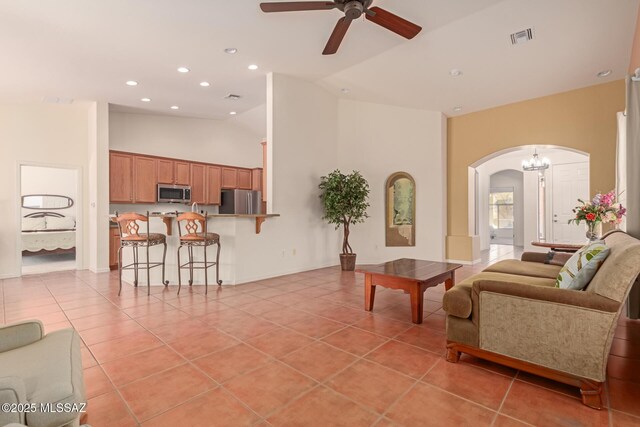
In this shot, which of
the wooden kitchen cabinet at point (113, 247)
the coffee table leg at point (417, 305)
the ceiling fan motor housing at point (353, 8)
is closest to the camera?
the ceiling fan motor housing at point (353, 8)

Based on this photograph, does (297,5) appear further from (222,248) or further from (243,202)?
(243,202)

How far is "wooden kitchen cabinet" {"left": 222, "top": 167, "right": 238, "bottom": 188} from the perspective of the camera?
7.77 metres

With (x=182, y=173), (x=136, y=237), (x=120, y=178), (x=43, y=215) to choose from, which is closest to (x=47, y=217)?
(x=43, y=215)

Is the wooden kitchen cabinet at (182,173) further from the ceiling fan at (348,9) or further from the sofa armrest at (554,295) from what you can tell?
the sofa armrest at (554,295)

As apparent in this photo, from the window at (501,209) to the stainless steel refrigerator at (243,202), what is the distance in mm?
8851

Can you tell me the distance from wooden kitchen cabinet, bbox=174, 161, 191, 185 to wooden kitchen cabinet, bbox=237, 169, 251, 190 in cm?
131

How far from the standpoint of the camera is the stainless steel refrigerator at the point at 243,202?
7258 mm

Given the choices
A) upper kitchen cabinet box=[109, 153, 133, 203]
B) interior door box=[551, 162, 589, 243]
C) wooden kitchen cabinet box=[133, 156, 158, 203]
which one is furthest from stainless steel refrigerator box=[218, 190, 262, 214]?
interior door box=[551, 162, 589, 243]

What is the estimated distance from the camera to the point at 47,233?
23.0ft

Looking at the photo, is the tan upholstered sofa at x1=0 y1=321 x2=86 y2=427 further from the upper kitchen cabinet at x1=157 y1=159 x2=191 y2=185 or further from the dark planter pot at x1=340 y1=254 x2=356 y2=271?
the upper kitchen cabinet at x1=157 y1=159 x2=191 y2=185

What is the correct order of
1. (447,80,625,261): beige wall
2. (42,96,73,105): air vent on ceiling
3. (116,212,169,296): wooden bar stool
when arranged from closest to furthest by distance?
1. (116,212,169,296): wooden bar stool
2. (447,80,625,261): beige wall
3. (42,96,73,105): air vent on ceiling

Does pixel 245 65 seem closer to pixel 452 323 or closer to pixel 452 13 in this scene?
pixel 452 13

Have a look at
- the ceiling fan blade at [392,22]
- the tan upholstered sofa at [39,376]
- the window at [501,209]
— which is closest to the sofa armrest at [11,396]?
the tan upholstered sofa at [39,376]

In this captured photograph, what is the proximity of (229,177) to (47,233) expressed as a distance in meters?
4.16
